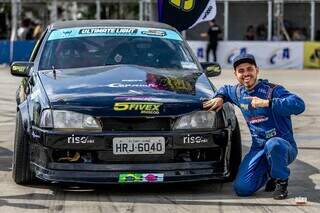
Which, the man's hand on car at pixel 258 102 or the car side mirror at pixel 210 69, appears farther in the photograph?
the car side mirror at pixel 210 69

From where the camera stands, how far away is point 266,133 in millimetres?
6266

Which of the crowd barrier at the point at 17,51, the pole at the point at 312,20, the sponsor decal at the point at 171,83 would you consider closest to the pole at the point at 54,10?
the crowd barrier at the point at 17,51

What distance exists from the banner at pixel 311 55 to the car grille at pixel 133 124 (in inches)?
784

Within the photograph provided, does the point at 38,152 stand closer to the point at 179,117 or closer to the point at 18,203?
the point at 18,203

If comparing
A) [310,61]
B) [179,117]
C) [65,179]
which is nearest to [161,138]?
[179,117]

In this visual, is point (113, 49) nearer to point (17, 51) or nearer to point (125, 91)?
point (125, 91)

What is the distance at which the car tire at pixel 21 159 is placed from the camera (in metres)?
6.23

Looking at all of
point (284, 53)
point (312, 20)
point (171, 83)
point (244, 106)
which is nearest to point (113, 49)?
point (171, 83)

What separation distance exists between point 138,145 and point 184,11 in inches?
199

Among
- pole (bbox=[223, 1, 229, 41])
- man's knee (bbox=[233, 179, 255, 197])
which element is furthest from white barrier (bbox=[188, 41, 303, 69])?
man's knee (bbox=[233, 179, 255, 197])

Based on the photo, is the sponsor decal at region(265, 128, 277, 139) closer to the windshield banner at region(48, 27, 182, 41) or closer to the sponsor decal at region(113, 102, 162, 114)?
the sponsor decal at region(113, 102, 162, 114)

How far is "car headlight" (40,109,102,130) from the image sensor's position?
5.83 meters

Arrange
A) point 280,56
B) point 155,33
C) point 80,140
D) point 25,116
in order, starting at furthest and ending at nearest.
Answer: point 280,56 < point 155,33 < point 25,116 < point 80,140

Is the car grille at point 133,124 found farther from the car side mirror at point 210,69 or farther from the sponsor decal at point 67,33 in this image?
the sponsor decal at point 67,33
